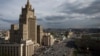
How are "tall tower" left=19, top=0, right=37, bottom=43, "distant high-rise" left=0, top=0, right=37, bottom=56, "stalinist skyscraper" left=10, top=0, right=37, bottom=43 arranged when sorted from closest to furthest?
"distant high-rise" left=0, top=0, right=37, bottom=56, "stalinist skyscraper" left=10, top=0, right=37, bottom=43, "tall tower" left=19, top=0, right=37, bottom=43

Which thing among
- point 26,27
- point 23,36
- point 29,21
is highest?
point 29,21

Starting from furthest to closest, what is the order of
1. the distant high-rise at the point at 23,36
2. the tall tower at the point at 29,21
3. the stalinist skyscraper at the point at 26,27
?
the tall tower at the point at 29,21 → the stalinist skyscraper at the point at 26,27 → the distant high-rise at the point at 23,36

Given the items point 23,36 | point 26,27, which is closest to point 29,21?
point 26,27

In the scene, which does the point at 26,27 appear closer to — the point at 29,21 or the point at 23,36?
the point at 23,36

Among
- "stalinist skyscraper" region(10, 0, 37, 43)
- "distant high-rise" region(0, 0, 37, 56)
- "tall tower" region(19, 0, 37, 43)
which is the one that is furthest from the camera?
"tall tower" region(19, 0, 37, 43)

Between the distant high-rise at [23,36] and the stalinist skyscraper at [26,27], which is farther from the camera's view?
the stalinist skyscraper at [26,27]

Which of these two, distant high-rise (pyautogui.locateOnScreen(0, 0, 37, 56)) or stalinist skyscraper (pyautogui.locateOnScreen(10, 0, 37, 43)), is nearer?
distant high-rise (pyautogui.locateOnScreen(0, 0, 37, 56))

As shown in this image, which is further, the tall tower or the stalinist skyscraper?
the tall tower

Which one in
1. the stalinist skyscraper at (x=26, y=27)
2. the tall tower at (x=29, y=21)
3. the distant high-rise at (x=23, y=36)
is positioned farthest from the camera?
the tall tower at (x=29, y=21)

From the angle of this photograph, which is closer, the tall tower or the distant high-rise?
the distant high-rise

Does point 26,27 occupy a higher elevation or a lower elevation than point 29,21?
lower

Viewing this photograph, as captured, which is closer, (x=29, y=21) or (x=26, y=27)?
(x=26, y=27)

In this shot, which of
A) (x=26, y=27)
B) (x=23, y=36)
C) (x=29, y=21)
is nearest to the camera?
(x=23, y=36)
